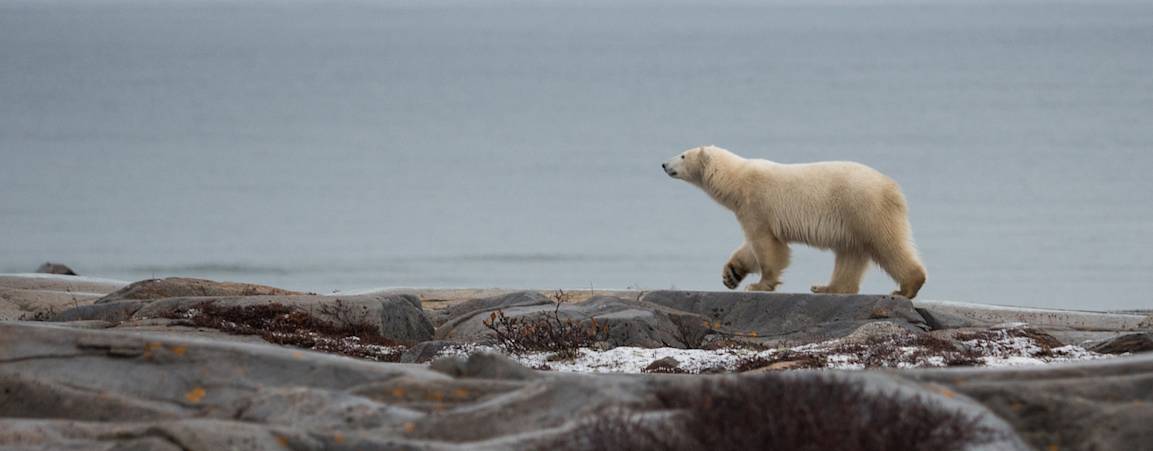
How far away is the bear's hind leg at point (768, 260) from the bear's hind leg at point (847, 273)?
23.0 inches

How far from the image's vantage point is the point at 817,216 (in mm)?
13992

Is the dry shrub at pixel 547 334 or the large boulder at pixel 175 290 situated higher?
the large boulder at pixel 175 290

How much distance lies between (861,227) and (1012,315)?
6.89 ft

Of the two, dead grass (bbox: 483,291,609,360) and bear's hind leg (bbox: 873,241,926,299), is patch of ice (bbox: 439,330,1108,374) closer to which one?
dead grass (bbox: 483,291,609,360)

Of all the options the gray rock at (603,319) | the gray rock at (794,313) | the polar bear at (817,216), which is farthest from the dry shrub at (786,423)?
the polar bear at (817,216)

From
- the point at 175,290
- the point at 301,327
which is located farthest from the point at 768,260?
the point at 175,290

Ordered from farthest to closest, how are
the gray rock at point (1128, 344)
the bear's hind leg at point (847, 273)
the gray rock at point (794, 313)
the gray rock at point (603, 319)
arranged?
the bear's hind leg at point (847, 273), the gray rock at point (794, 313), the gray rock at point (603, 319), the gray rock at point (1128, 344)

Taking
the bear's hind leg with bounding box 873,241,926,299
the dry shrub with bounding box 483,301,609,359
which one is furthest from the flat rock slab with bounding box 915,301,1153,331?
the dry shrub with bounding box 483,301,609,359

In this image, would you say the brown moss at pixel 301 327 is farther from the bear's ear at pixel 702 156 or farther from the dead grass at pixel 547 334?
the bear's ear at pixel 702 156

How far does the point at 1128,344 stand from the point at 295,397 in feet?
21.7

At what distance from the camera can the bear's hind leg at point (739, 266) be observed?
593 inches

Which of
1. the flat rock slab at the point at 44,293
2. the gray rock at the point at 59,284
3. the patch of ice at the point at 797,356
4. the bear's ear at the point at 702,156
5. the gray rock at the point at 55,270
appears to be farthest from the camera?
the gray rock at the point at 55,270

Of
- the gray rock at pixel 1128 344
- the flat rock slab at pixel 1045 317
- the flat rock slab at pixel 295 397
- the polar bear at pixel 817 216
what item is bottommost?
the flat rock slab at pixel 295 397

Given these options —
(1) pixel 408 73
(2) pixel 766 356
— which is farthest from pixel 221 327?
(1) pixel 408 73
